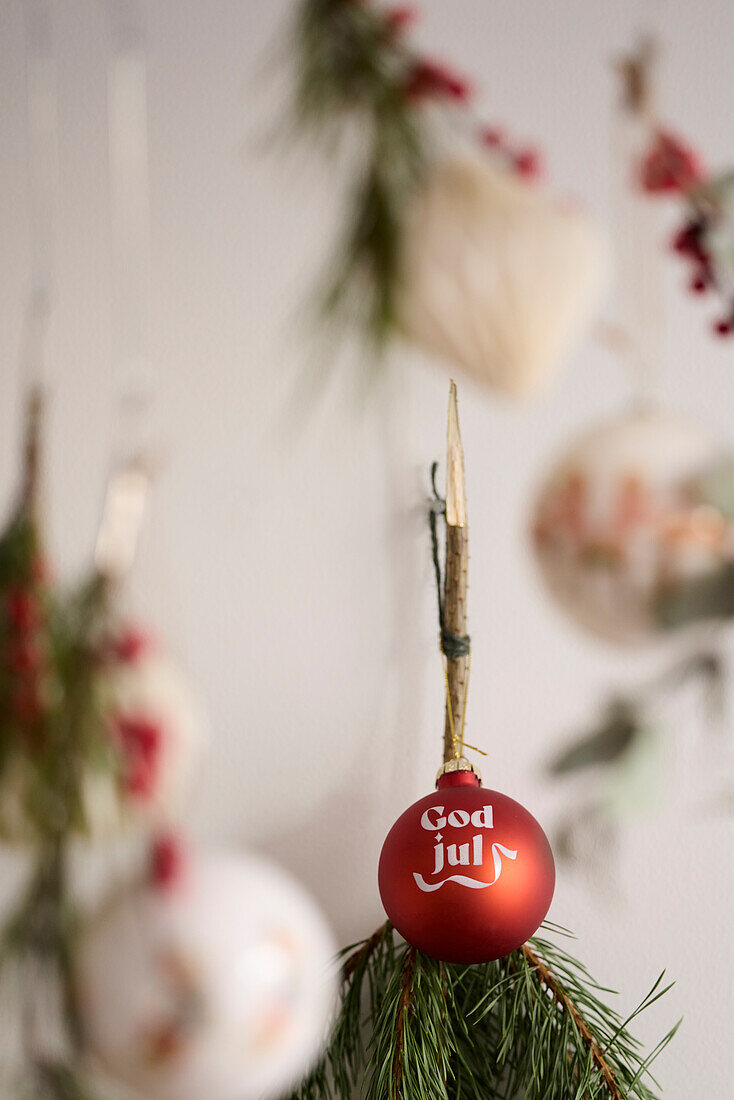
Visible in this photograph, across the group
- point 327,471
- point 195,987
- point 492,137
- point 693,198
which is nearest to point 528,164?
point 492,137

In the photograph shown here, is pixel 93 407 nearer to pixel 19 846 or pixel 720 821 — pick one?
pixel 19 846

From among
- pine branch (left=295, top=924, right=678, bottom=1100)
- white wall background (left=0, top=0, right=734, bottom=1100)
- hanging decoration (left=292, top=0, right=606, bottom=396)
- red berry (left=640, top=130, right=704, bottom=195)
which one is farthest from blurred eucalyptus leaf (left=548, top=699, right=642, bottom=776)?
red berry (left=640, top=130, right=704, bottom=195)

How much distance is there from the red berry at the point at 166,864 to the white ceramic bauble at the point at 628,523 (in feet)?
1.16

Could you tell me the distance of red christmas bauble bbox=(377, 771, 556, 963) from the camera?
495 millimetres

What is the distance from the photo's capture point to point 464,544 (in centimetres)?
61

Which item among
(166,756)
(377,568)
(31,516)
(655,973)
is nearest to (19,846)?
(166,756)

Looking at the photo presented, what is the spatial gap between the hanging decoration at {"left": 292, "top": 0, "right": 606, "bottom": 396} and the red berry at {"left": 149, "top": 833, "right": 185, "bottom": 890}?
338mm

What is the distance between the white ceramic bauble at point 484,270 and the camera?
51 cm

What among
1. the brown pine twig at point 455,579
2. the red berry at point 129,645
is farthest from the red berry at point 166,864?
the brown pine twig at point 455,579

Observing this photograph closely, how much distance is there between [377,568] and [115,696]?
25 centimetres

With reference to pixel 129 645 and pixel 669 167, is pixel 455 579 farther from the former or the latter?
pixel 669 167

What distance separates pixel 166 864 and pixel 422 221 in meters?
0.40

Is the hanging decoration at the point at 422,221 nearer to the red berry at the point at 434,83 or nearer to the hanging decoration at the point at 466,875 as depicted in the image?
the red berry at the point at 434,83

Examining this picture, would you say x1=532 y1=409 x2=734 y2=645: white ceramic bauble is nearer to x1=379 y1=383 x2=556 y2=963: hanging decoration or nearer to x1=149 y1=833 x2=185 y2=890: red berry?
x1=379 y1=383 x2=556 y2=963: hanging decoration
